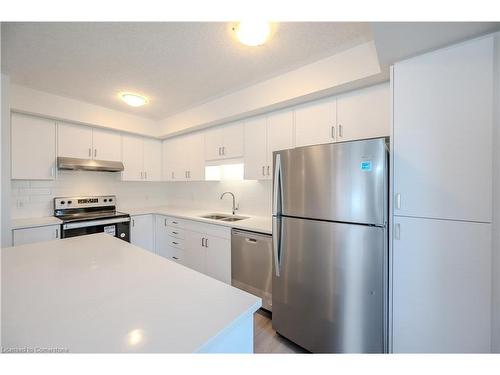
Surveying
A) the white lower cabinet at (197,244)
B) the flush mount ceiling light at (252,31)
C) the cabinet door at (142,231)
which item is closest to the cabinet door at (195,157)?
the white lower cabinet at (197,244)

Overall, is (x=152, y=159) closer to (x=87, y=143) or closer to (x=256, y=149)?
(x=87, y=143)

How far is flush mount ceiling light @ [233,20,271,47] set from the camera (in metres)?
1.34

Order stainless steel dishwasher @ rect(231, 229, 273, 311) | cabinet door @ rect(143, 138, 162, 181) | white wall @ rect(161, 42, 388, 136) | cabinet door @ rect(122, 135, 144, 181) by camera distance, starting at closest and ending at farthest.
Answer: white wall @ rect(161, 42, 388, 136)
stainless steel dishwasher @ rect(231, 229, 273, 311)
cabinet door @ rect(122, 135, 144, 181)
cabinet door @ rect(143, 138, 162, 181)

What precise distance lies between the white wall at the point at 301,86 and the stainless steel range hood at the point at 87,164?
142cm

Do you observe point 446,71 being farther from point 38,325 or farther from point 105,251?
point 105,251

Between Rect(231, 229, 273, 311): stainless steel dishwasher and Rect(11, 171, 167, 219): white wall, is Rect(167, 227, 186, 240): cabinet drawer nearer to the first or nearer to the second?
Rect(231, 229, 273, 311): stainless steel dishwasher

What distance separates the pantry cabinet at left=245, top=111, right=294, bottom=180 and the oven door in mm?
1967

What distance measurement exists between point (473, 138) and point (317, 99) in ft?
3.96

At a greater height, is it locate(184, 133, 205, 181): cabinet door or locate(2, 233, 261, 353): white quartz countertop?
locate(184, 133, 205, 181): cabinet door

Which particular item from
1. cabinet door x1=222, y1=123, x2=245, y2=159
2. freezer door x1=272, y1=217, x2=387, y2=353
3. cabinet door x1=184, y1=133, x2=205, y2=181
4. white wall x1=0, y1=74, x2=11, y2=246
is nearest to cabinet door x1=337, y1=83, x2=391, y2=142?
freezer door x1=272, y1=217, x2=387, y2=353

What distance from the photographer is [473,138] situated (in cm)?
112

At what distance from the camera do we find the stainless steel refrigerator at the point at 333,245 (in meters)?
1.30

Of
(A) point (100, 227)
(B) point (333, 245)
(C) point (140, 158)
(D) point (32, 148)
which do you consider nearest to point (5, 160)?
(D) point (32, 148)
